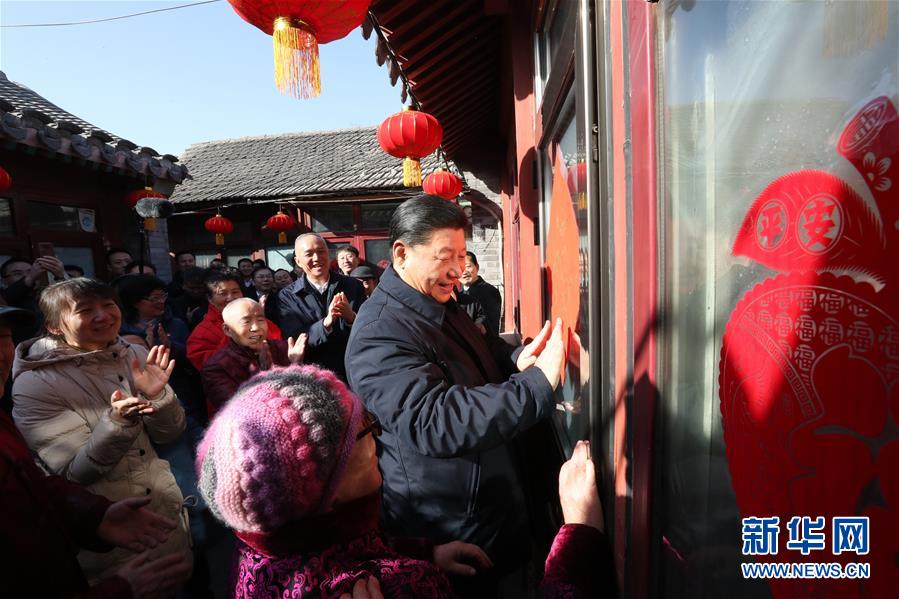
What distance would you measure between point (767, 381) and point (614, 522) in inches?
21.7

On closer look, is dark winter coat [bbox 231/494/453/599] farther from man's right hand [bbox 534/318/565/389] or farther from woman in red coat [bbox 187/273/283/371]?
woman in red coat [bbox 187/273/283/371]

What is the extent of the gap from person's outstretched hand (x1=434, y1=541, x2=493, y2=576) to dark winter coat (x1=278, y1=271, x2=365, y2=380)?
1975 millimetres

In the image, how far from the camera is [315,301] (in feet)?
11.4

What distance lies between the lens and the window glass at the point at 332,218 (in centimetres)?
1120

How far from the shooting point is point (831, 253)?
1.63 ft

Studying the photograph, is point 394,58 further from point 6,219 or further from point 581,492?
point 6,219

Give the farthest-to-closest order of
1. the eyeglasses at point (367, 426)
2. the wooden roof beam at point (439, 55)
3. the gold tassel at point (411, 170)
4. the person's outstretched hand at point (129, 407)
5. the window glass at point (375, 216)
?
the window glass at point (375, 216)
the gold tassel at point (411, 170)
the wooden roof beam at point (439, 55)
the person's outstretched hand at point (129, 407)
the eyeglasses at point (367, 426)

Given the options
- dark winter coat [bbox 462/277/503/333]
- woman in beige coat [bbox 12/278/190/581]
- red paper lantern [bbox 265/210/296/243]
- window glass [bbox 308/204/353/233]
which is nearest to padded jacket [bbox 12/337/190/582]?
woman in beige coat [bbox 12/278/190/581]

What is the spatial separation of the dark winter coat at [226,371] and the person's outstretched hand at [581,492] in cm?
183

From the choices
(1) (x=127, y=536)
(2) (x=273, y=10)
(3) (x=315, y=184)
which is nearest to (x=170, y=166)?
(3) (x=315, y=184)

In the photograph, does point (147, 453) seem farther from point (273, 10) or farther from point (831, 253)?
point (831, 253)

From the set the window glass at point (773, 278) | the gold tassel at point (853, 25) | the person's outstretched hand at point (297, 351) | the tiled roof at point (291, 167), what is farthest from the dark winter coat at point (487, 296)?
the tiled roof at point (291, 167)

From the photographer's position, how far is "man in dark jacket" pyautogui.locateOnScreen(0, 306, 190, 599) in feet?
3.83

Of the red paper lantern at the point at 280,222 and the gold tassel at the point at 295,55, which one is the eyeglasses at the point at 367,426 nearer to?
the gold tassel at the point at 295,55
